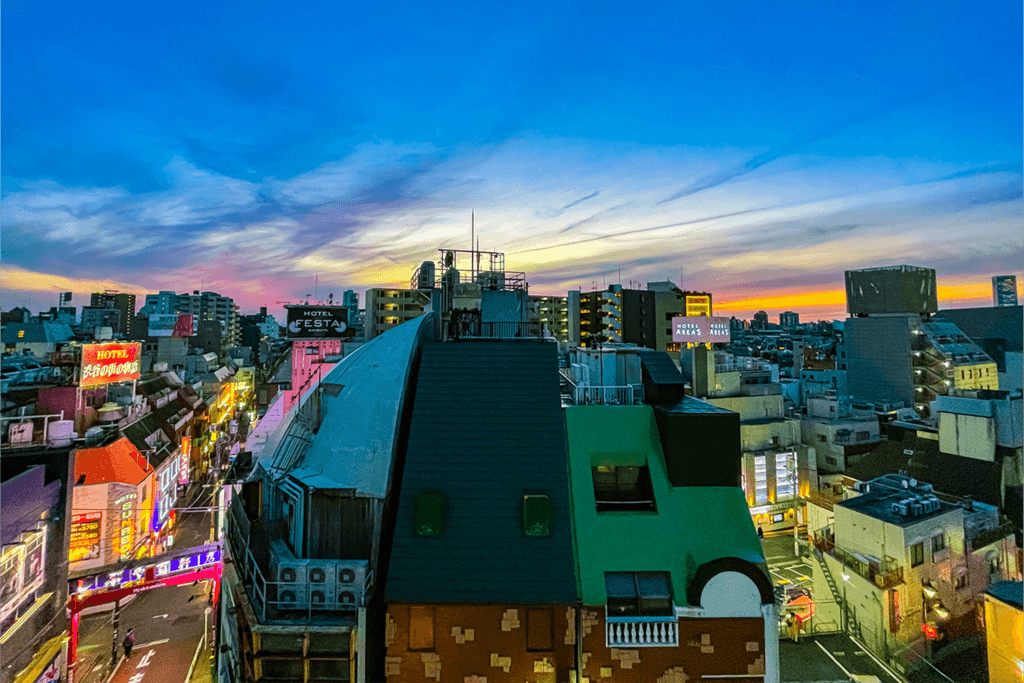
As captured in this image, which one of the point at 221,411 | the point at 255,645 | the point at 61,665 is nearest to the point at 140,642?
the point at 61,665

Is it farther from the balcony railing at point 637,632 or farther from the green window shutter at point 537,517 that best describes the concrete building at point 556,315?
the balcony railing at point 637,632

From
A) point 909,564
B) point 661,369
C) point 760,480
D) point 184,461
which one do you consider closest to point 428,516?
point 661,369

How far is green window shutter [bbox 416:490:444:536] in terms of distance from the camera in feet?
46.2

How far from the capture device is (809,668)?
832 inches

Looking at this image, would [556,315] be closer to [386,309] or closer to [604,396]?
[386,309]

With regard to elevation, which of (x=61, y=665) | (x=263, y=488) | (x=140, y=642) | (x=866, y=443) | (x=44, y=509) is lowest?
(x=140, y=642)

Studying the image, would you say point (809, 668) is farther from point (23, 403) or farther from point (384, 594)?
point (23, 403)

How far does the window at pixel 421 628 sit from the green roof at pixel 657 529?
Result: 4.70 m

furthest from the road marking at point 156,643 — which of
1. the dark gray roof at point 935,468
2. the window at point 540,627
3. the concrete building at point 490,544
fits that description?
the dark gray roof at point 935,468

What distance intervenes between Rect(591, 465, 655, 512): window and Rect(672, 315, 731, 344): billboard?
1789 inches

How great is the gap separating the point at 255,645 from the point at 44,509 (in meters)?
14.7

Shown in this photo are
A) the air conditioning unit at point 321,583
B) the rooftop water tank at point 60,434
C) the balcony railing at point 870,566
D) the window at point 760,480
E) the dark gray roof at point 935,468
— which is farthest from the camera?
the window at point 760,480

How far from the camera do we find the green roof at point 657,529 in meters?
14.2

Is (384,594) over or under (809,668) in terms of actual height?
over
